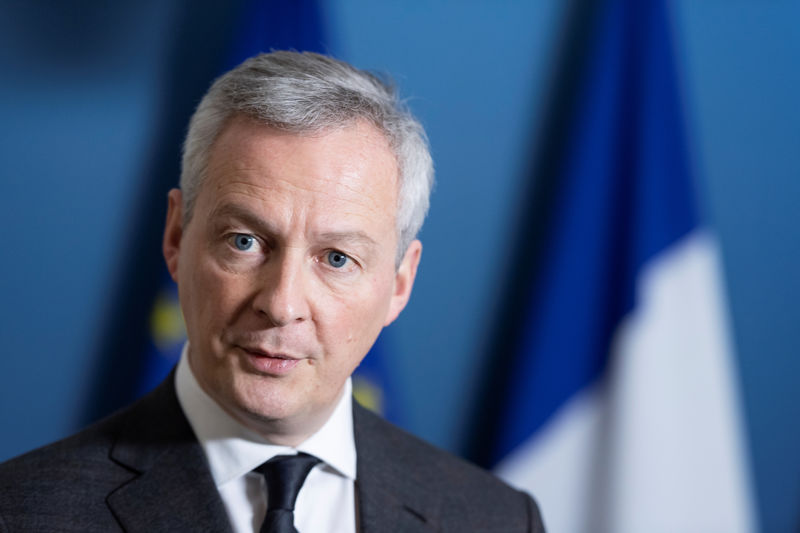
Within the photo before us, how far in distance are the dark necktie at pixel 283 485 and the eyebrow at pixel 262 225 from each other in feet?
1.19

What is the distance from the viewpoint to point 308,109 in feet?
4.10

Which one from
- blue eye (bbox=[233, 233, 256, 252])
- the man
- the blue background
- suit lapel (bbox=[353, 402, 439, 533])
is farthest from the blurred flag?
blue eye (bbox=[233, 233, 256, 252])

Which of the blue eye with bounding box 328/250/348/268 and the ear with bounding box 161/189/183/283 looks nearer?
the blue eye with bounding box 328/250/348/268

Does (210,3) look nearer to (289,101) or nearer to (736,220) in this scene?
(289,101)

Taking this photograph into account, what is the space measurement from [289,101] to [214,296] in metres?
0.31

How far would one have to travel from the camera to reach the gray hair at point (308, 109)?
4.11 feet

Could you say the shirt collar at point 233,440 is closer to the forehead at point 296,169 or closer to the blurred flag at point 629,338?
Answer: the forehead at point 296,169

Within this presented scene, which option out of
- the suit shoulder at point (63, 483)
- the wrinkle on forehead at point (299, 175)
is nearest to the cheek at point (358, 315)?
the wrinkle on forehead at point (299, 175)

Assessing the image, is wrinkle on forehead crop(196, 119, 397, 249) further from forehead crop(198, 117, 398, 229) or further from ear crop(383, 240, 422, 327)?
ear crop(383, 240, 422, 327)

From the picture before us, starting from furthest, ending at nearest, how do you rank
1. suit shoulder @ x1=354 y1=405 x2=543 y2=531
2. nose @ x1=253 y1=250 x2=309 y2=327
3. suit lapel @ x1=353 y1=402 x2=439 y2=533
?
suit shoulder @ x1=354 y1=405 x2=543 y2=531 < suit lapel @ x1=353 y1=402 x2=439 y2=533 < nose @ x1=253 y1=250 x2=309 y2=327

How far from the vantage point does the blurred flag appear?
2.57 m

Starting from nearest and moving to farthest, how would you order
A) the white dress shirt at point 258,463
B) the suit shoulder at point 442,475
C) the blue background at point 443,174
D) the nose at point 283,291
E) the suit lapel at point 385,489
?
the nose at point 283,291
the white dress shirt at point 258,463
the suit lapel at point 385,489
the suit shoulder at point 442,475
the blue background at point 443,174

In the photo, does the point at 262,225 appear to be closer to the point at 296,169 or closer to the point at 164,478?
the point at 296,169

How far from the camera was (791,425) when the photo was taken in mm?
2885
